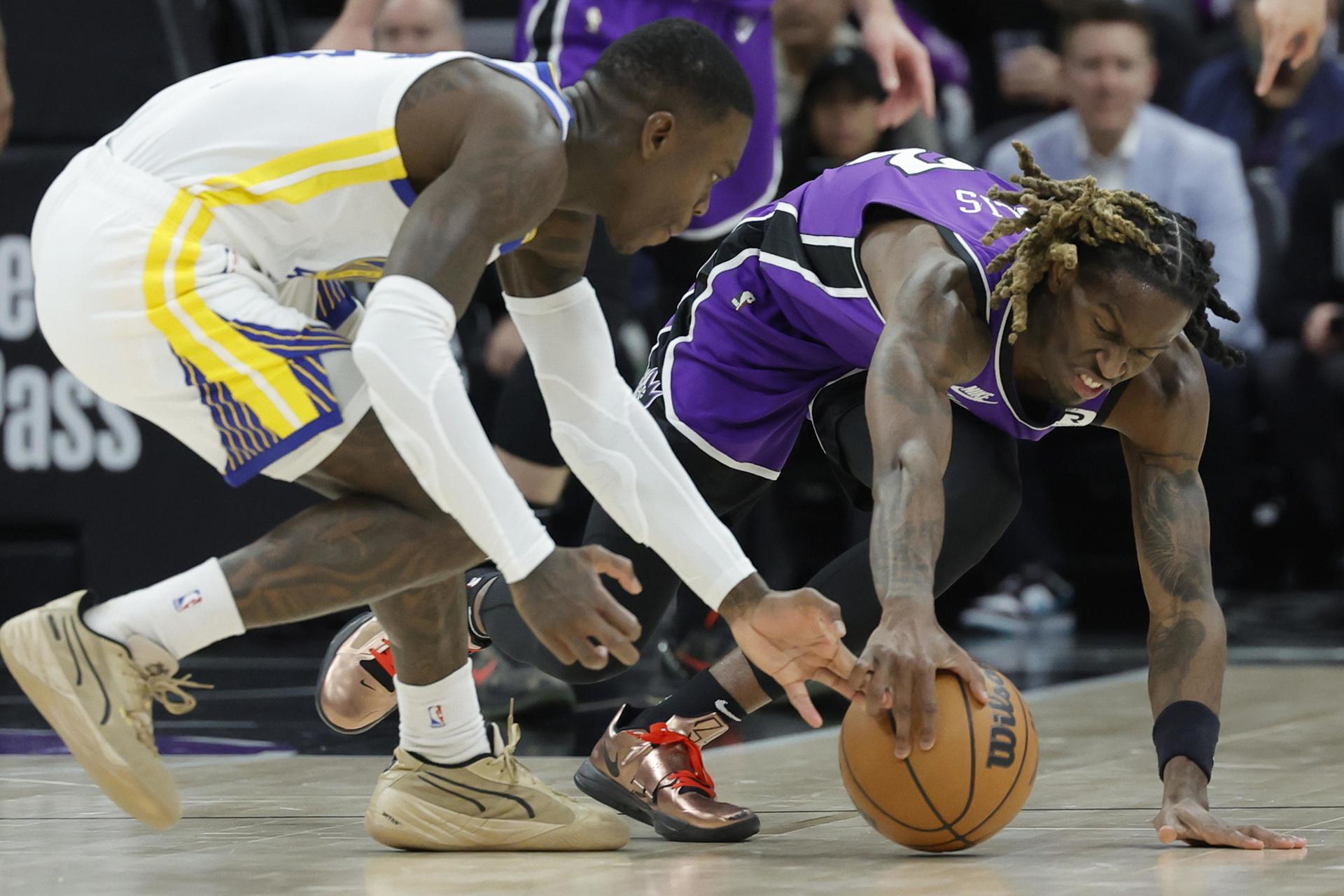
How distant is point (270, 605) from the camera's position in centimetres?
282

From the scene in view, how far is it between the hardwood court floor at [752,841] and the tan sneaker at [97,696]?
139mm

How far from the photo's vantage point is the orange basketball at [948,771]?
2.86 metres

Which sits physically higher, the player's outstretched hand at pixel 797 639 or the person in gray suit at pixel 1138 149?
the player's outstretched hand at pixel 797 639

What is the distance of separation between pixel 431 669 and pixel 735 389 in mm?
894

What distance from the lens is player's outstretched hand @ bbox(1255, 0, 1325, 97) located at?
14.4 feet

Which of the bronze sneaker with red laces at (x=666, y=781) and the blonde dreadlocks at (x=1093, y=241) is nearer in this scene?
the blonde dreadlocks at (x=1093, y=241)

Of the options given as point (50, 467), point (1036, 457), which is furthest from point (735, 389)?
point (1036, 457)

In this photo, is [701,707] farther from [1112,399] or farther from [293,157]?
[293,157]

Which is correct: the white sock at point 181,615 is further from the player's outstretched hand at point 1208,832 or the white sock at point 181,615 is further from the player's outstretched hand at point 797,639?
the player's outstretched hand at point 1208,832

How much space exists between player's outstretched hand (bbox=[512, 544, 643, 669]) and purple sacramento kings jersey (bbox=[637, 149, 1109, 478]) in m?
0.98

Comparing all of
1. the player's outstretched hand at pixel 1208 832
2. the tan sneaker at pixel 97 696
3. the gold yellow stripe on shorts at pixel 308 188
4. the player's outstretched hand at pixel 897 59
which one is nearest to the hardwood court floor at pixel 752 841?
the player's outstretched hand at pixel 1208 832

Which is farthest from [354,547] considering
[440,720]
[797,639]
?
[797,639]

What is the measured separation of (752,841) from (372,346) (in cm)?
107

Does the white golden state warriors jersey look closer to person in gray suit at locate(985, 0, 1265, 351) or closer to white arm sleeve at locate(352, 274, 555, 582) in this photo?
white arm sleeve at locate(352, 274, 555, 582)
